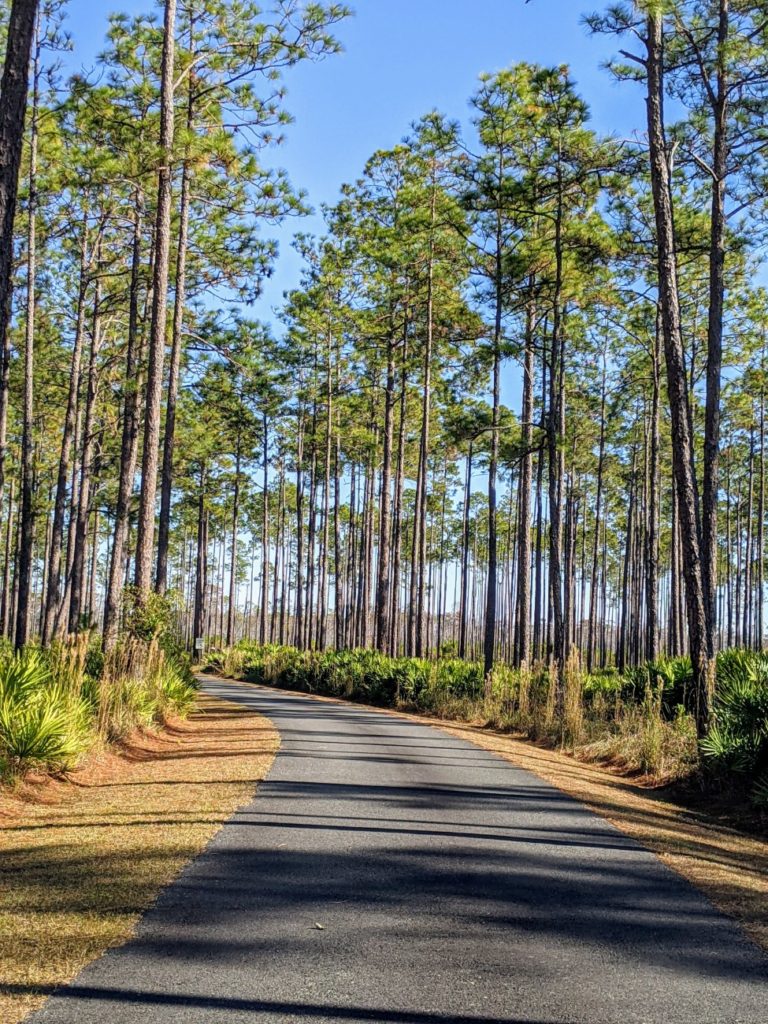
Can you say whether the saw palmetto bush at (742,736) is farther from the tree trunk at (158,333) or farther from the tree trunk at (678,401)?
the tree trunk at (158,333)

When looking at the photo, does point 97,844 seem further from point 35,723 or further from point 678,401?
point 678,401

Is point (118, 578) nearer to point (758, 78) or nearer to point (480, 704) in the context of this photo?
point (480, 704)

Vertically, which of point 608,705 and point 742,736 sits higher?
point 742,736

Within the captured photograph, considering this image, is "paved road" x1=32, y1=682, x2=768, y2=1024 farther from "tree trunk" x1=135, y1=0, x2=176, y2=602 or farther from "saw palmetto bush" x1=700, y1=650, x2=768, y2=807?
"tree trunk" x1=135, y1=0, x2=176, y2=602

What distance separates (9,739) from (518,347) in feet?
52.4

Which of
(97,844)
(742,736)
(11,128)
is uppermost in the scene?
(11,128)

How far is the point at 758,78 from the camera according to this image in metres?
16.4

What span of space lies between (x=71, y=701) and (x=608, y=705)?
9.92m

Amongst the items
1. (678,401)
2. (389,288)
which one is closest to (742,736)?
(678,401)

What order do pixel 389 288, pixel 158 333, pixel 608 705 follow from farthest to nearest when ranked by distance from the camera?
pixel 389 288, pixel 608 705, pixel 158 333

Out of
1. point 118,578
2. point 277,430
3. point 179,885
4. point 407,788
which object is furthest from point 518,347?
point 277,430

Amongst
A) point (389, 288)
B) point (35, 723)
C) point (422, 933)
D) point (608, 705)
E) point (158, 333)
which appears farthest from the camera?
point (389, 288)

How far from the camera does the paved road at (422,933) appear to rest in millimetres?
3672

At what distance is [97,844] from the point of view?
6.31 m
